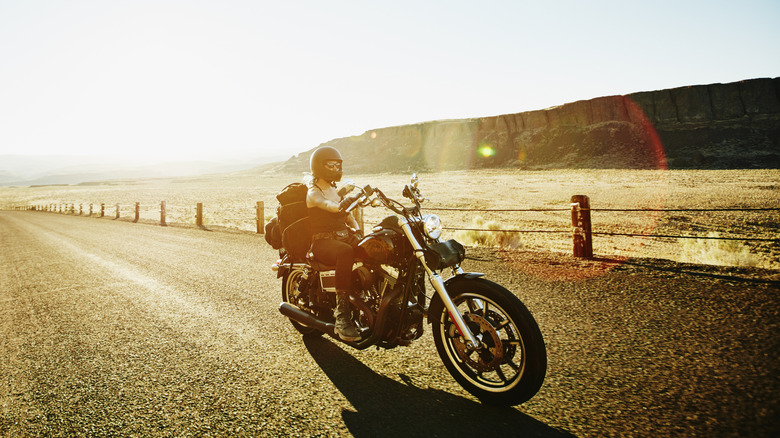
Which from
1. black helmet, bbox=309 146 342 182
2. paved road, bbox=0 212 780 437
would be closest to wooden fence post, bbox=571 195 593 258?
paved road, bbox=0 212 780 437

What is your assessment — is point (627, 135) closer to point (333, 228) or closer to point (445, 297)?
point (333, 228)

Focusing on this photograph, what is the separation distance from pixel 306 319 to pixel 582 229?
5869 mm

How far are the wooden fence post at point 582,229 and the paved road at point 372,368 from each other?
124 cm

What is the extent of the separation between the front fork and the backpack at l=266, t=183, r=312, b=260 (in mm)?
1264

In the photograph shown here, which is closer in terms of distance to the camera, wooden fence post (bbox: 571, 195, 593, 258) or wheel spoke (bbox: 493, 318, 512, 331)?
wheel spoke (bbox: 493, 318, 512, 331)

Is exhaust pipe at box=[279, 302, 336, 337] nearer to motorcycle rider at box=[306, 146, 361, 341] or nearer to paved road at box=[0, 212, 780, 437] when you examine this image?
motorcycle rider at box=[306, 146, 361, 341]

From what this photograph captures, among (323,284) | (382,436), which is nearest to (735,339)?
(382,436)

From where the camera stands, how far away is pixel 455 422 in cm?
266

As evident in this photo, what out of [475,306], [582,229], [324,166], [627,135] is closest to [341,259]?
[324,166]

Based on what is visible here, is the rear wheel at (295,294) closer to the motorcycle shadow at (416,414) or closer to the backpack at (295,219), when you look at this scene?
the backpack at (295,219)

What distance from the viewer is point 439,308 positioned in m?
3.04

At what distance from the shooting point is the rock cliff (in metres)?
72.2

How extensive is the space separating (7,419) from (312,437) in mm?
2237

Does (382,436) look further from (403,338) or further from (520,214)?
(520,214)
